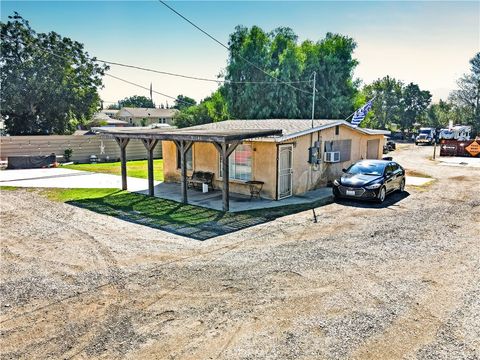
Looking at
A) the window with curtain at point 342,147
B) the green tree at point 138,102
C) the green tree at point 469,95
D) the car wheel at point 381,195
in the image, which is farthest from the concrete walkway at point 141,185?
the green tree at point 138,102

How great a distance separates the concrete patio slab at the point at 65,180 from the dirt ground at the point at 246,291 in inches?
250

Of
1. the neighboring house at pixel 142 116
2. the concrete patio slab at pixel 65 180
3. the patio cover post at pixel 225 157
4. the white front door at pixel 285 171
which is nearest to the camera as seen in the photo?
the patio cover post at pixel 225 157

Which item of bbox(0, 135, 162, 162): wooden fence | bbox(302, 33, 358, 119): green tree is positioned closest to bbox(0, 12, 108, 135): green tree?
bbox(0, 135, 162, 162): wooden fence

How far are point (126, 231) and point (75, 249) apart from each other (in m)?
1.57

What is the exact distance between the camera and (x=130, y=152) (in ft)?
98.4

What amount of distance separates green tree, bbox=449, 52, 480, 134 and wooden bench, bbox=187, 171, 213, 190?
2308 inches

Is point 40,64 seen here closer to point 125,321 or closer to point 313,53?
point 313,53

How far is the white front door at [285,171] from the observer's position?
14.1 meters

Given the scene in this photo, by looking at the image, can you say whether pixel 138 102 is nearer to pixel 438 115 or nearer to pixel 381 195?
pixel 438 115

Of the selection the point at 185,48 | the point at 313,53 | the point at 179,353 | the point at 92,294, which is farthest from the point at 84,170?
the point at 313,53

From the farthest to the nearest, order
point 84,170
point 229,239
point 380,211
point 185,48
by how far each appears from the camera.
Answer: point 84,170, point 185,48, point 380,211, point 229,239

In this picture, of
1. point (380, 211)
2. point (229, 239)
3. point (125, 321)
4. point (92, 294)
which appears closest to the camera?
point (125, 321)

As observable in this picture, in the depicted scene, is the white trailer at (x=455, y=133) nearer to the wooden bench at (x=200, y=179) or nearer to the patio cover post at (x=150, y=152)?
the wooden bench at (x=200, y=179)

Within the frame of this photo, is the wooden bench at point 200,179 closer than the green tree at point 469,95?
Yes
